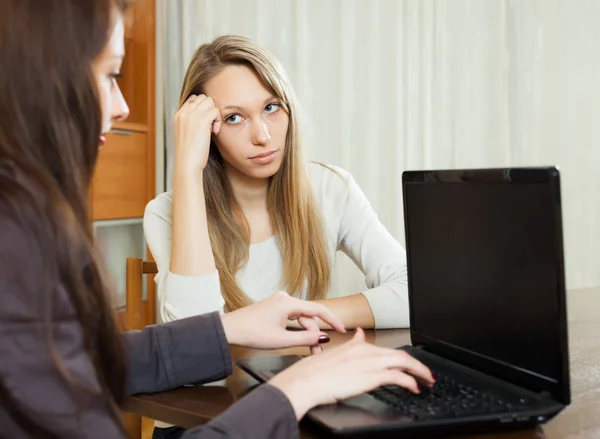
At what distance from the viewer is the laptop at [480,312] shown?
783 millimetres

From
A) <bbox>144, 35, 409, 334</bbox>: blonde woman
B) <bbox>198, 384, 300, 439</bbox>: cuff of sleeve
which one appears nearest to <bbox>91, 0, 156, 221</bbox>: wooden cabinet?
<bbox>144, 35, 409, 334</bbox>: blonde woman

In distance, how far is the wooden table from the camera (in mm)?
799

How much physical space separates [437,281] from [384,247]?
2.02 feet

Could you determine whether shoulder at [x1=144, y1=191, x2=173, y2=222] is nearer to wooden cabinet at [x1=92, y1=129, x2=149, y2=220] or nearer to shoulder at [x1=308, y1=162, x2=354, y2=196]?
shoulder at [x1=308, y1=162, x2=354, y2=196]

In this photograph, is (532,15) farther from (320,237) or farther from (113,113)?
(113,113)

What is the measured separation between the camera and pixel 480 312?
0.95m

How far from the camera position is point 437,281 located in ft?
3.45

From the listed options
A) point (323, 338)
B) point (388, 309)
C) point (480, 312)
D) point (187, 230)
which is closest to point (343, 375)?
point (480, 312)

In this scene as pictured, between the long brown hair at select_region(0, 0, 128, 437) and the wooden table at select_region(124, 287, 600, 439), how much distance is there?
7.3 inches

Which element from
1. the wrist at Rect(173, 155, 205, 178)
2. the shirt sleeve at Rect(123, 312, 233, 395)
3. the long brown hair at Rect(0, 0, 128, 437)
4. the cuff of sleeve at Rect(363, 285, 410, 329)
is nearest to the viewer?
the long brown hair at Rect(0, 0, 128, 437)

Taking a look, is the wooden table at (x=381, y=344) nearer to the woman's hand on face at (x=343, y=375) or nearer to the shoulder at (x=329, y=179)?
the woman's hand on face at (x=343, y=375)

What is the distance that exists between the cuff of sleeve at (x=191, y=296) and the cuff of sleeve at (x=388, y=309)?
271 mm

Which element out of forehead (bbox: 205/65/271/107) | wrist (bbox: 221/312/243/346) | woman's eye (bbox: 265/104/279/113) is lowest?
wrist (bbox: 221/312/243/346)

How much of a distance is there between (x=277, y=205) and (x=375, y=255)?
0.24 m
